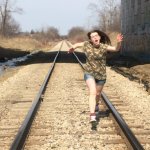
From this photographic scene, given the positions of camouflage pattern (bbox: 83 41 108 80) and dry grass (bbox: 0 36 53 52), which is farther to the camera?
dry grass (bbox: 0 36 53 52)

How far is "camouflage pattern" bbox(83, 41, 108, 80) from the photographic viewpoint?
828 cm

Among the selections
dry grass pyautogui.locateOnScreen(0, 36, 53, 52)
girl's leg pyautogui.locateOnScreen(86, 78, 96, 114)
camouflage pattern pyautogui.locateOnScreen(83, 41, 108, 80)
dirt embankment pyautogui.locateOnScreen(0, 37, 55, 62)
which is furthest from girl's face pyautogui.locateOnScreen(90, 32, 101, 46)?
dry grass pyautogui.locateOnScreen(0, 36, 53, 52)

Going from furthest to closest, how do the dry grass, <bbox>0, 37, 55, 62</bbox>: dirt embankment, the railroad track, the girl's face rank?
the dry grass, <bbox>0, 37, 55, 62</bbox>: dirt embankment, the girl's face, the railroad track

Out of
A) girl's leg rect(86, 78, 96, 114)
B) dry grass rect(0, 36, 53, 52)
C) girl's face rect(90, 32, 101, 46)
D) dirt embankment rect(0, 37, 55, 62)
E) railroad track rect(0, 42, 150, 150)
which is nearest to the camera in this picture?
railroad track rect(0, 42, 150, 150)

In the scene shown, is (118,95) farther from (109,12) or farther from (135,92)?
(109,12)

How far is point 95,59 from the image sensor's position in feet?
27.2

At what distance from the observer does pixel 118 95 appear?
41.9 ft

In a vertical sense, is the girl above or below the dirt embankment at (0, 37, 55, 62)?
above

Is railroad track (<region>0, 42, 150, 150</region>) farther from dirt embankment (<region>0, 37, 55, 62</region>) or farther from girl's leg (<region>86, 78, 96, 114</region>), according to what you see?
dirt embankment (<region>0, 37, 55, 62</region>)

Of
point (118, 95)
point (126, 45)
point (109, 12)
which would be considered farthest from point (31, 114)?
point (109, 12)

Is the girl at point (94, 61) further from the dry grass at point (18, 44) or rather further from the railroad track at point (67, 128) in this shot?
the dry grass at point (18, 44)

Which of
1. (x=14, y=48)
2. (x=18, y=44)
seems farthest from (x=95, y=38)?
(x=18, y=44)

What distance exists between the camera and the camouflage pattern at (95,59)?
828 centimetres

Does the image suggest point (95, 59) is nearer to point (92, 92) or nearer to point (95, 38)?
point (95, 38)
